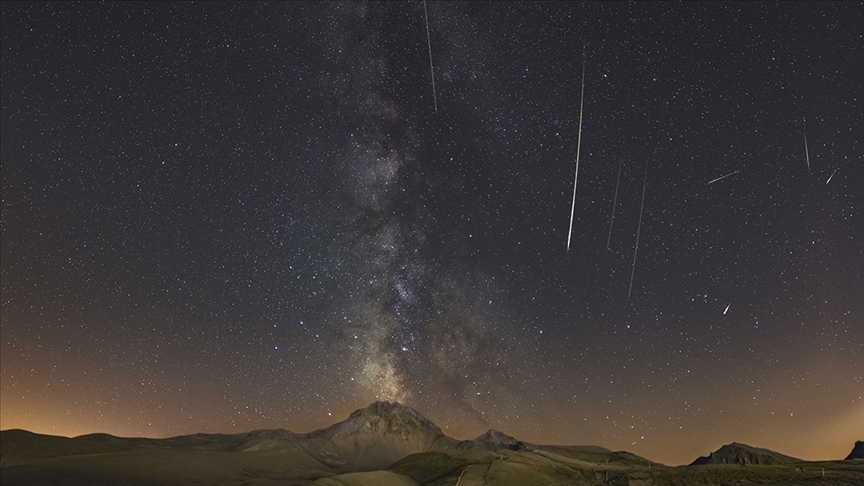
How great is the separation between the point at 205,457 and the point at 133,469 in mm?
27035

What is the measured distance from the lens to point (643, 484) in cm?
10338

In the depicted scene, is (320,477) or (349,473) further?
(349,473)

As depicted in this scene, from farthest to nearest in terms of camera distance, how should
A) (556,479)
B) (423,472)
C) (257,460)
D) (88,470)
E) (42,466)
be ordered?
(257,460) → (423,472) → (556,479) → (88,470) → (42,466)

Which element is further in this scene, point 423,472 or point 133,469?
point 423,472

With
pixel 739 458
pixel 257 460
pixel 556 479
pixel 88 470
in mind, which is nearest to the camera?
pixel 88 470

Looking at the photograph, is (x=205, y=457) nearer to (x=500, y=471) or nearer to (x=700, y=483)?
(x=500, y=471)

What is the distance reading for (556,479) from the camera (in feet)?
359

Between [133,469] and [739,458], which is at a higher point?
[739,458]

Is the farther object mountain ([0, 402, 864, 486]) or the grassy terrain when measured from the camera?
mountain ([0, 402, 864, 486])

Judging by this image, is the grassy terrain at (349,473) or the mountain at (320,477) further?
the mountain at (320,477)

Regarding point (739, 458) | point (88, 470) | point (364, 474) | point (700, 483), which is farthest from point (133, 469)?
point (739, 458)

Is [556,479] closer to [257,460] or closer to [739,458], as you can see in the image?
[257,460]

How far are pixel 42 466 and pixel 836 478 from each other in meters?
135

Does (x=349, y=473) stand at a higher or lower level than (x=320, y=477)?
higher
